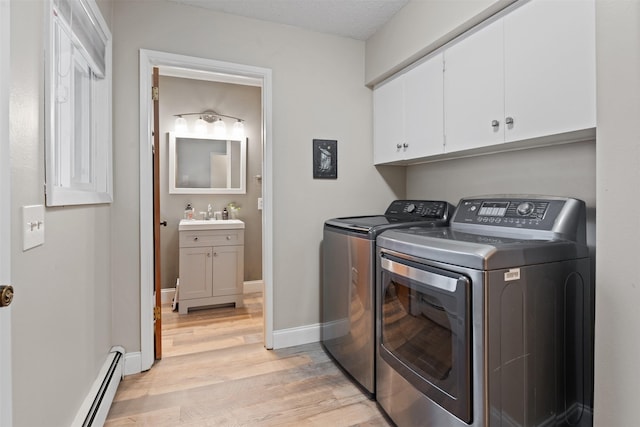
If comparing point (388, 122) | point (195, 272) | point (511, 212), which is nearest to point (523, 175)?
point (511, 212)

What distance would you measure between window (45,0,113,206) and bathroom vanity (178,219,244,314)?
4.39ft

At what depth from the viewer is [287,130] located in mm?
2494

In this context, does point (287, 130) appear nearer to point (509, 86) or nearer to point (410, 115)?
point (410, 115)

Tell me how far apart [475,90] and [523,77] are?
28 cm

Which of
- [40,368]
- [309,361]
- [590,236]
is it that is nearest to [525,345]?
[590,236]

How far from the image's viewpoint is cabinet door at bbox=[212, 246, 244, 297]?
3.34m

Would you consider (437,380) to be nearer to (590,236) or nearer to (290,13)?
(590,236)

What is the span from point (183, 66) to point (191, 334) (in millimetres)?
2095

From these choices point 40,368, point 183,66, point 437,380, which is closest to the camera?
point 40,368

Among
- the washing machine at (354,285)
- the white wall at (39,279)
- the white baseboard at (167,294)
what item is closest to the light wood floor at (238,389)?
the washing machine at (354,285)

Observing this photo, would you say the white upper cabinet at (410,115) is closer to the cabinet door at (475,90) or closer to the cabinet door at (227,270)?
the cabinet door at (475,90)

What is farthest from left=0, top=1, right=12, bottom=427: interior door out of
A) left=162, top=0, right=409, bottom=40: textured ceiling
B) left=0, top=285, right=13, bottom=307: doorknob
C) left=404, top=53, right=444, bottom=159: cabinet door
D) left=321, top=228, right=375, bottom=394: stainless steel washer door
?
left=404, top=53, right=444, bottom=159: cabinet door

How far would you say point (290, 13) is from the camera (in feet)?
7.58

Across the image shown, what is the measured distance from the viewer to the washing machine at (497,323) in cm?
115
